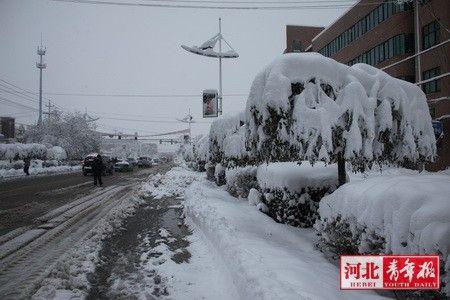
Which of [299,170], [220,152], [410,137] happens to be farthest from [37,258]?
[220,152]

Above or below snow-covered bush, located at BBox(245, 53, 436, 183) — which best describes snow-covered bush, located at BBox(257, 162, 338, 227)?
below

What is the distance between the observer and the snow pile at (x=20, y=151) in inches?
1663

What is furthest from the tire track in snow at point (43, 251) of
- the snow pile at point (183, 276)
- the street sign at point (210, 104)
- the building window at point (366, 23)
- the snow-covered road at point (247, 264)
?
the building window at point (366, 23)

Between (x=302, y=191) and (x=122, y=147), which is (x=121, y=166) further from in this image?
(x=122, y=147)

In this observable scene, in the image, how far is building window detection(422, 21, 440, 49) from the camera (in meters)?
25.2

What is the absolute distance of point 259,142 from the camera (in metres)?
7.01

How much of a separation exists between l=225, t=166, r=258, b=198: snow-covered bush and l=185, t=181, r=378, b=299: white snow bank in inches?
119

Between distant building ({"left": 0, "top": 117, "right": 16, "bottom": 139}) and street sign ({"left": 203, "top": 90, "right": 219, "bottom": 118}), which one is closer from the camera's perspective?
street sign ({"left": 203, "top": 90, "right": 219, "bottom": 118})

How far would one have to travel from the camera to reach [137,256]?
247 inches

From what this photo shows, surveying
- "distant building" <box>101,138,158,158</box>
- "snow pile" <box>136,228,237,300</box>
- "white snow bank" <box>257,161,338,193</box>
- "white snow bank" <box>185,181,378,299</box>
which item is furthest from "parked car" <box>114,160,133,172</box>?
"distant building" <box>101,138,158,158</box>

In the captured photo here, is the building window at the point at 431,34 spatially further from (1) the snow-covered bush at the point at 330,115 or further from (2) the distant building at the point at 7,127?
(2) the distant building at the point at 7,127

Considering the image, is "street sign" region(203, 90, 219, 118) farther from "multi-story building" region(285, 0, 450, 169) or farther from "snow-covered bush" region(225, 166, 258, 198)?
"multi-story building" region(285, 0, 450, 169)

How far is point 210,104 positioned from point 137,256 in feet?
57.9

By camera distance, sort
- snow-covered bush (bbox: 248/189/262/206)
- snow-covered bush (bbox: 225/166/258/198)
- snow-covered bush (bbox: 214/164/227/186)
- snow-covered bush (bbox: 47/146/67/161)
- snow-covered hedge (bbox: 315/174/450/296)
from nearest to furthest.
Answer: snow-covered hedge (bbox: 315/174/450/296) < snow-covered bush (bbox: 248/189/262/206) < snow-covered bush (bbox: 225/166/258/198) < snow-covered bush (bbox: 214/164/227/186) < snow-covered bush (bbox: 47/146/67/161)
